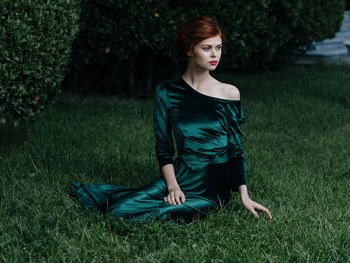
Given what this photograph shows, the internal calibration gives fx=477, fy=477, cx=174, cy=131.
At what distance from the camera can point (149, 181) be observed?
12.1 feet

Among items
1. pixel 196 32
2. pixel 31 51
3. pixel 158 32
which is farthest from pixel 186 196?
pixel 158 32

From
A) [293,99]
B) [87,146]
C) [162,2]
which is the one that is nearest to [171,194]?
[87,146]

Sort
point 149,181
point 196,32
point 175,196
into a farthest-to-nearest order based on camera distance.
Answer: point 149,181
point 175,196
point 196,32

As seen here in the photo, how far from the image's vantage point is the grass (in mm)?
2553

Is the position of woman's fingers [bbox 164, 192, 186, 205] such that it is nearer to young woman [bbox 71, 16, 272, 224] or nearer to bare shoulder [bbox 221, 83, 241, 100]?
young woman [bbox 71, 16, 272, 224]

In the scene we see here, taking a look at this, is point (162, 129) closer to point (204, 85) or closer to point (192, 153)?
point (192, 153)

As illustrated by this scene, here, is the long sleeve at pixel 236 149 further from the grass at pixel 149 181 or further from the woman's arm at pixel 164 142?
the woman's arm at pixel 164 142

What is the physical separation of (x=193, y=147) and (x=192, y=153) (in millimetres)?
46

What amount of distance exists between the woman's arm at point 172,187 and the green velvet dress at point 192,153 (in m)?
0.03

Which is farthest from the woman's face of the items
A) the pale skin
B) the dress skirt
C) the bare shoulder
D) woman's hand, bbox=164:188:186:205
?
woman's hand, bbox=164:188:186:205

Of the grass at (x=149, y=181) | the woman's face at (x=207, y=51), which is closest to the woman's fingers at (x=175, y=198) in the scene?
the grass at (x=149, y=181)

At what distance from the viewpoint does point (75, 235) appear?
2719mm

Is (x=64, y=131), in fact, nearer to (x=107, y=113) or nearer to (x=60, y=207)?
(x=107, y=113)

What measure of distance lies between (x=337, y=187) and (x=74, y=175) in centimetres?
201
